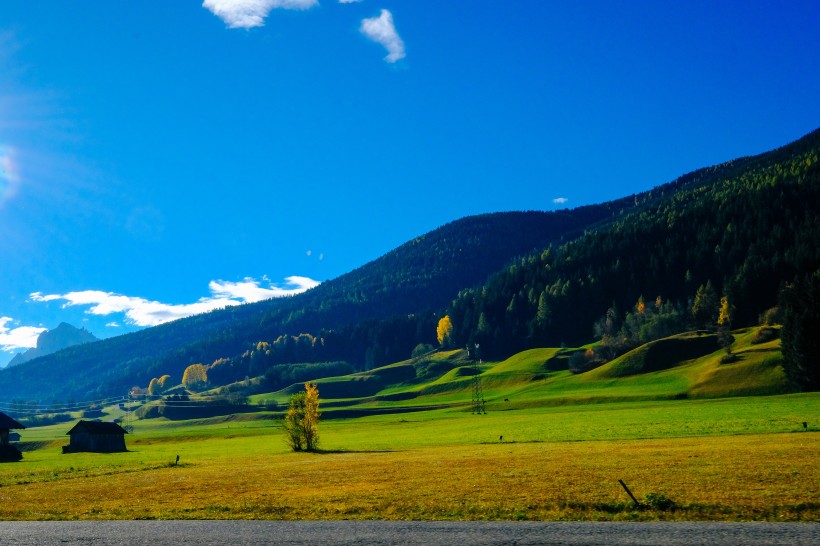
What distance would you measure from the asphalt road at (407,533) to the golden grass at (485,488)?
178cm

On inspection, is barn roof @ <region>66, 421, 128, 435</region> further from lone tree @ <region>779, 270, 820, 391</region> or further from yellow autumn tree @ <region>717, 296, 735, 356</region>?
yellow autumn tree @ <region>717, 296, 735, 356</region>

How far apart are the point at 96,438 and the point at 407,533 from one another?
10881cm

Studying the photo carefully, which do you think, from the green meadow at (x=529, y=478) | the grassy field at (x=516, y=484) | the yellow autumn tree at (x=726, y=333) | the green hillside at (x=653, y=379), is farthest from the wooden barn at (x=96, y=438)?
the yellow autumn tree at (x=726, y=333)

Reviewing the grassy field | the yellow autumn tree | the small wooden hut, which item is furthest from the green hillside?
the small wooden hut

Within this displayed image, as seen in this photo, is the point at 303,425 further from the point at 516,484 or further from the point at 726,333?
the point at 726,333

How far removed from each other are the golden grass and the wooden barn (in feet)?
207

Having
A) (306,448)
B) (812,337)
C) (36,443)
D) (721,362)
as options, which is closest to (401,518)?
(306,448)

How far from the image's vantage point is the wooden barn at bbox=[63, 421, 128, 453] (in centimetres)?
11212

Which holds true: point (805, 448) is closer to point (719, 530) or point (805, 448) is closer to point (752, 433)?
point (752, 433)

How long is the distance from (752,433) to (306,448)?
168ft

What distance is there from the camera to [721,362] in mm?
135625

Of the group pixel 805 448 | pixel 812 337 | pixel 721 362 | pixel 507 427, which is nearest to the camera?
pixel 805 448

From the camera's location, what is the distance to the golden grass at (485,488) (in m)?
24.1

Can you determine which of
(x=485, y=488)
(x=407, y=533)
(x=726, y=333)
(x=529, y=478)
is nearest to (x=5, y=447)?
(x=529, y=478)
